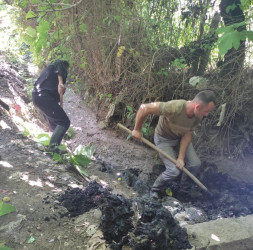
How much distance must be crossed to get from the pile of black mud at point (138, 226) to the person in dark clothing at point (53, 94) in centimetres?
220

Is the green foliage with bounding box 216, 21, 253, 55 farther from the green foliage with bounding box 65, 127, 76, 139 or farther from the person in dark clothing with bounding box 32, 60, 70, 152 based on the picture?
the green foliage with bounding box 65, 127, 76, 139

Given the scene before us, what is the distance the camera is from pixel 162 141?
174 inches

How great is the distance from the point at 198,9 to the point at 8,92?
5231 mm

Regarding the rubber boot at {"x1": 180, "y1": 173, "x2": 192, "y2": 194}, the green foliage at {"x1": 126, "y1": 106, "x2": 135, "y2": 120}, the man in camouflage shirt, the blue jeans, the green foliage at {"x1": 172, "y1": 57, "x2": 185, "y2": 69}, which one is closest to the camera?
the man in camouflage shirt

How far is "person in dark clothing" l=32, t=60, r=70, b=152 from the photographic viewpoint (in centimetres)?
480

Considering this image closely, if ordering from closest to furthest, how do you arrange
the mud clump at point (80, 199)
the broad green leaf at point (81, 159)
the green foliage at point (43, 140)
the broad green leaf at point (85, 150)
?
the mud clump at point (80, 199)
the broad green leaf at point (81, 159)
the green foliage at point (43, 140)
the broad green leaf at point (85, 150)

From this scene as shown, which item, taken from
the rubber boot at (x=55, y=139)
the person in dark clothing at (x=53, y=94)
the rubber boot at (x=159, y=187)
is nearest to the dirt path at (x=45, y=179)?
the rubber boot at (x=55, y=139)

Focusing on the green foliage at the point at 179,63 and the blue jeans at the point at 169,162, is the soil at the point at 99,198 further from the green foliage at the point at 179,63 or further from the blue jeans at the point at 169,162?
the green foliage at the point at 179,63

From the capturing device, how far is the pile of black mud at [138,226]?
238cm

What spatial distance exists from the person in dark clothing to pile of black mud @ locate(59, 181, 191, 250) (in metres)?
2.20

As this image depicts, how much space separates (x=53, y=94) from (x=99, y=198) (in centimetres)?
260

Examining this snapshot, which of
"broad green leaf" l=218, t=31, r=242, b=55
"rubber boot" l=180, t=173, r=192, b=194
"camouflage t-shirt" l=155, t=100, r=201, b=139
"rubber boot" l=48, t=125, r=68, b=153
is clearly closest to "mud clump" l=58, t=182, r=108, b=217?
"camouflage t-shirt" l=155, t=100, r=201, b=139

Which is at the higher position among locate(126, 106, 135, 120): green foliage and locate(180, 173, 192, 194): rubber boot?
locate(126, 106, 135, 120): green foliage

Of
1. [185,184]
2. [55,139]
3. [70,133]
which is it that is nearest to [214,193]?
[185,184]
